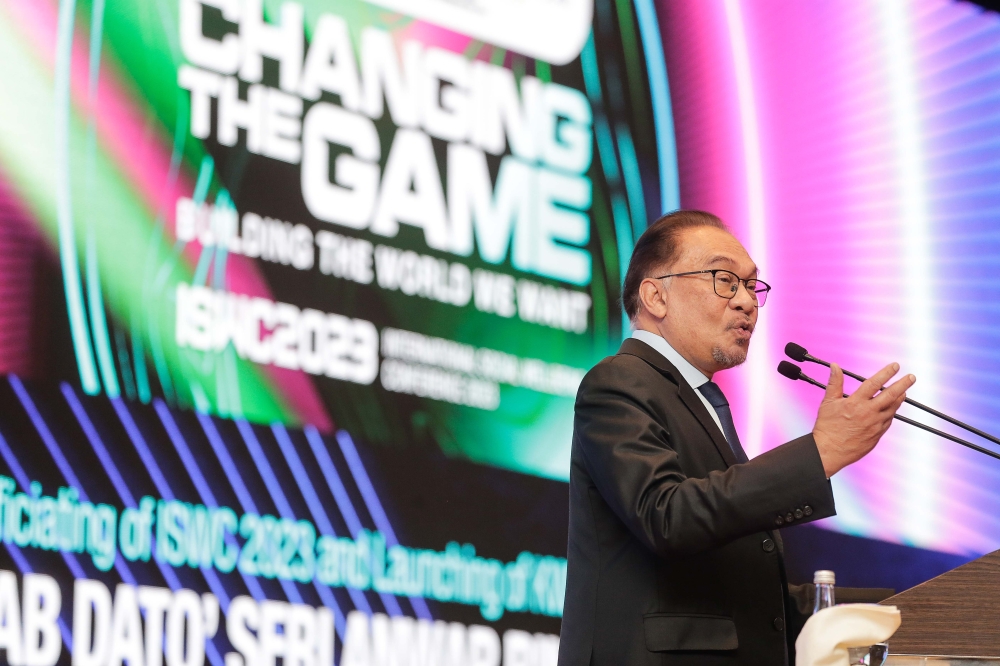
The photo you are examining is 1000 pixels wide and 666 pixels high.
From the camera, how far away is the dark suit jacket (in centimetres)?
168

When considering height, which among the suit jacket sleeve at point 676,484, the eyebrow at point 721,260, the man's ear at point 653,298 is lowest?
the suit jacket sleeve at point 676,484

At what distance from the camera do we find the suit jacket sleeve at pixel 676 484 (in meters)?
1.67

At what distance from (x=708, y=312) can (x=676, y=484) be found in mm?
472

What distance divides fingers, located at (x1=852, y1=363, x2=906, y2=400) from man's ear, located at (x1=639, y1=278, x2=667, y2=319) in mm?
584

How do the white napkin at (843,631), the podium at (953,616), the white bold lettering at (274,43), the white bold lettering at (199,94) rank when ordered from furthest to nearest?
the white bold lettering at (274,43) < the white bold lettering at (199,94) < the podium at (953,616) < the white napkin at (843,631)

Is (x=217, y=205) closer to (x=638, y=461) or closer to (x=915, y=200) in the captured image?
(x=638, y=461)

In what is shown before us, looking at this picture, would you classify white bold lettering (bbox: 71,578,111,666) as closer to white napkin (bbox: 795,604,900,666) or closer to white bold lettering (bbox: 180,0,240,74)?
white bold lettering (bbox: 180,0,240,74)

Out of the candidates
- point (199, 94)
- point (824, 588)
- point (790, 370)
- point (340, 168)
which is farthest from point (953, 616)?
point (199, 94)

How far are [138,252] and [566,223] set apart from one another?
1.35 meters

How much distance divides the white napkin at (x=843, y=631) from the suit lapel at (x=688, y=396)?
1.94 ft

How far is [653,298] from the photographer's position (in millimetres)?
2193

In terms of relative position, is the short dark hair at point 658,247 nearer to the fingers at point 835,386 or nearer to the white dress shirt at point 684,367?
the white dress shirt at point 684,367

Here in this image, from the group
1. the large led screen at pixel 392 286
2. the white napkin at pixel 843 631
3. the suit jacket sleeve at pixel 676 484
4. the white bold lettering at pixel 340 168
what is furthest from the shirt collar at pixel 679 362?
the white bold lettering at pixel 340 168

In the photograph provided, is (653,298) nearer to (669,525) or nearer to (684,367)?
(684,367)
